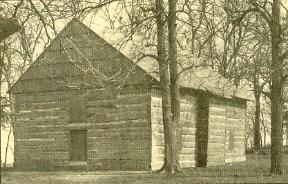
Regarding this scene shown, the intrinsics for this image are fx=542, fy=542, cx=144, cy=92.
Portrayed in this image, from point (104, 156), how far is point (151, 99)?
154 inches

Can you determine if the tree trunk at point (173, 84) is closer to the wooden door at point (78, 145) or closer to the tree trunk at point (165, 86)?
the tree trunk at point (165, 86)

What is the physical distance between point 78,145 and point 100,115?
7.27 feet

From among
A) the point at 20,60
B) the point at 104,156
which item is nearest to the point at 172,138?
the point at 104,156

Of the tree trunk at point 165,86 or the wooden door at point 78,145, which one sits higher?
the tree trunk at point 165,86

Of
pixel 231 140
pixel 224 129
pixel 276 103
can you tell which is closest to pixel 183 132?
pixel 224 129

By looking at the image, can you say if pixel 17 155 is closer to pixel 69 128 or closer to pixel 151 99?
pixel 69 128

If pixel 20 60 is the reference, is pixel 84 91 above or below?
below

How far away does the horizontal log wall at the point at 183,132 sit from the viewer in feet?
89.0

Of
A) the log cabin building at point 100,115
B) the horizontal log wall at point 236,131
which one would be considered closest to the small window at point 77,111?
the log cabin building at point 100,115

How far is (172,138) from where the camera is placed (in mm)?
24031

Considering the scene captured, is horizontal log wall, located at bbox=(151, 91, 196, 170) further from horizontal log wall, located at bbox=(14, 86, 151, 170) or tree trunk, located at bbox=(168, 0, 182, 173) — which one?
tree trunk, located at bbox=(168, 0, 182, 173)

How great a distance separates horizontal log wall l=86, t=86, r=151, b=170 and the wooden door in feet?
2.03

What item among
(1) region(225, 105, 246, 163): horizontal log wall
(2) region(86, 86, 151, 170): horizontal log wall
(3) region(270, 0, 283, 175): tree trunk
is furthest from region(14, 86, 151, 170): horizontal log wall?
(1) region(225, 105, 246, 163): horizontal log wall

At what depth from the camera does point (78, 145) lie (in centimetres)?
2914
